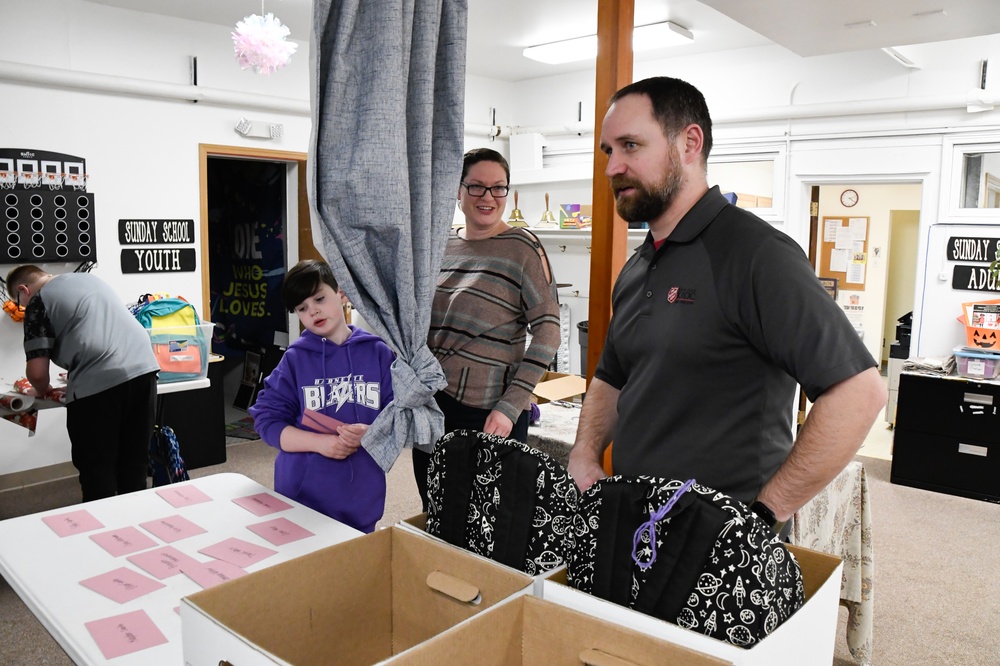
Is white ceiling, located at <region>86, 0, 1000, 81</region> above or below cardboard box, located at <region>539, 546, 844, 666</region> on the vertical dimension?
above

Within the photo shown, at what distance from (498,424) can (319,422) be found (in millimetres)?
539

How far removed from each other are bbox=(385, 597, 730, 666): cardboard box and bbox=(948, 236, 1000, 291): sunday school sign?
5.43 m

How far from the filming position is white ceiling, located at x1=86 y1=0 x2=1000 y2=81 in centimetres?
292

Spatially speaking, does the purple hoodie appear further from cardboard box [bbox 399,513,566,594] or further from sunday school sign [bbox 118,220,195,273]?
sunday school sign [bbox 118,220,195,273]

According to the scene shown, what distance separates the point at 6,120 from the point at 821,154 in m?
5.85

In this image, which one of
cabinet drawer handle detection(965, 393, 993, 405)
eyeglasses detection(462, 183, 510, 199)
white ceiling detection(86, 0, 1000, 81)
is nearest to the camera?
eyeglasses detection(462, 183, 510, 199)

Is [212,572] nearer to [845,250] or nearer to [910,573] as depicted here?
[910,573]

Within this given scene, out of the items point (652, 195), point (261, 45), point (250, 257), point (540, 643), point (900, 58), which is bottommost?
point (540, 643)

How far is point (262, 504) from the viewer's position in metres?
2.13

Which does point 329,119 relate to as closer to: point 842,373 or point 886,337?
point 842,373

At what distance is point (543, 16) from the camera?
18.0 ft

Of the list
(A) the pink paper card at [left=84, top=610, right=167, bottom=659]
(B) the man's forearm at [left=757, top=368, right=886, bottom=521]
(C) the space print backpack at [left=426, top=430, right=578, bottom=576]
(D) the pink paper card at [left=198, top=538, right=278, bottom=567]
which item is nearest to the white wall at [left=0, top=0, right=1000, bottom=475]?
(D) the pink paper card at [left=198, top=538, right=278, bottom=567]

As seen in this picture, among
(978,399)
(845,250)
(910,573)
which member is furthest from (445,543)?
(845,250)

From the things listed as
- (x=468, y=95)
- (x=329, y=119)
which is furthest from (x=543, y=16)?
(x=329, y=119)
